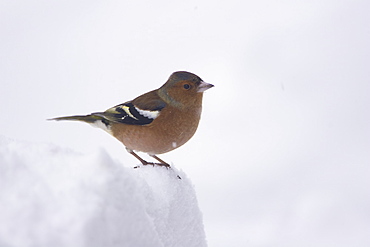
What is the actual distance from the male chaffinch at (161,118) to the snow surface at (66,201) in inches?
67.0

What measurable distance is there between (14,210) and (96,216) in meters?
0.23

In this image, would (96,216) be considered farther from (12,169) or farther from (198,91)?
(198,91)

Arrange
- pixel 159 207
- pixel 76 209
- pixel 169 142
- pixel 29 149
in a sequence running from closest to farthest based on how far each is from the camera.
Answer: pixel 76 209 < pixel 29 149 < pixel 159 207 < pixel 169 142

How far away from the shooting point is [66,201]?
1317 mm

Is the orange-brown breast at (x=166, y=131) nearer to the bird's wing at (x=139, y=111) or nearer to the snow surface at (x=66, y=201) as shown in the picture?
the bird's wing at (x=139, y=111)

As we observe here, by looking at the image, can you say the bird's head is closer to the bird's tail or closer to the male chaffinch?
the male chaffinch

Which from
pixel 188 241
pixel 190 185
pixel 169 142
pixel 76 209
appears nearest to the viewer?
pixel 76 209

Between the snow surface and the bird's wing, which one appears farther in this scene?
the bird's wing

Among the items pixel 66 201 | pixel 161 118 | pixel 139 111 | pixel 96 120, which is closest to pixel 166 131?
pixel 161 118

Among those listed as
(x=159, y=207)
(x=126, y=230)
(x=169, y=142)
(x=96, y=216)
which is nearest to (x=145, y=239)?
(x=126, y=230)

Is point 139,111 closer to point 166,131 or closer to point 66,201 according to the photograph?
point 166,131

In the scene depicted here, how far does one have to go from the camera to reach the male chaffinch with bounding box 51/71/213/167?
3311 mm

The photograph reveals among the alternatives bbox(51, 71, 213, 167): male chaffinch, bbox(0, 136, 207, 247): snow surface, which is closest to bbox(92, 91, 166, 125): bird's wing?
bbox(51, 71, 213, 167): male chaffinch

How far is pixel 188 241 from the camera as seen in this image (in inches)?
89.4
